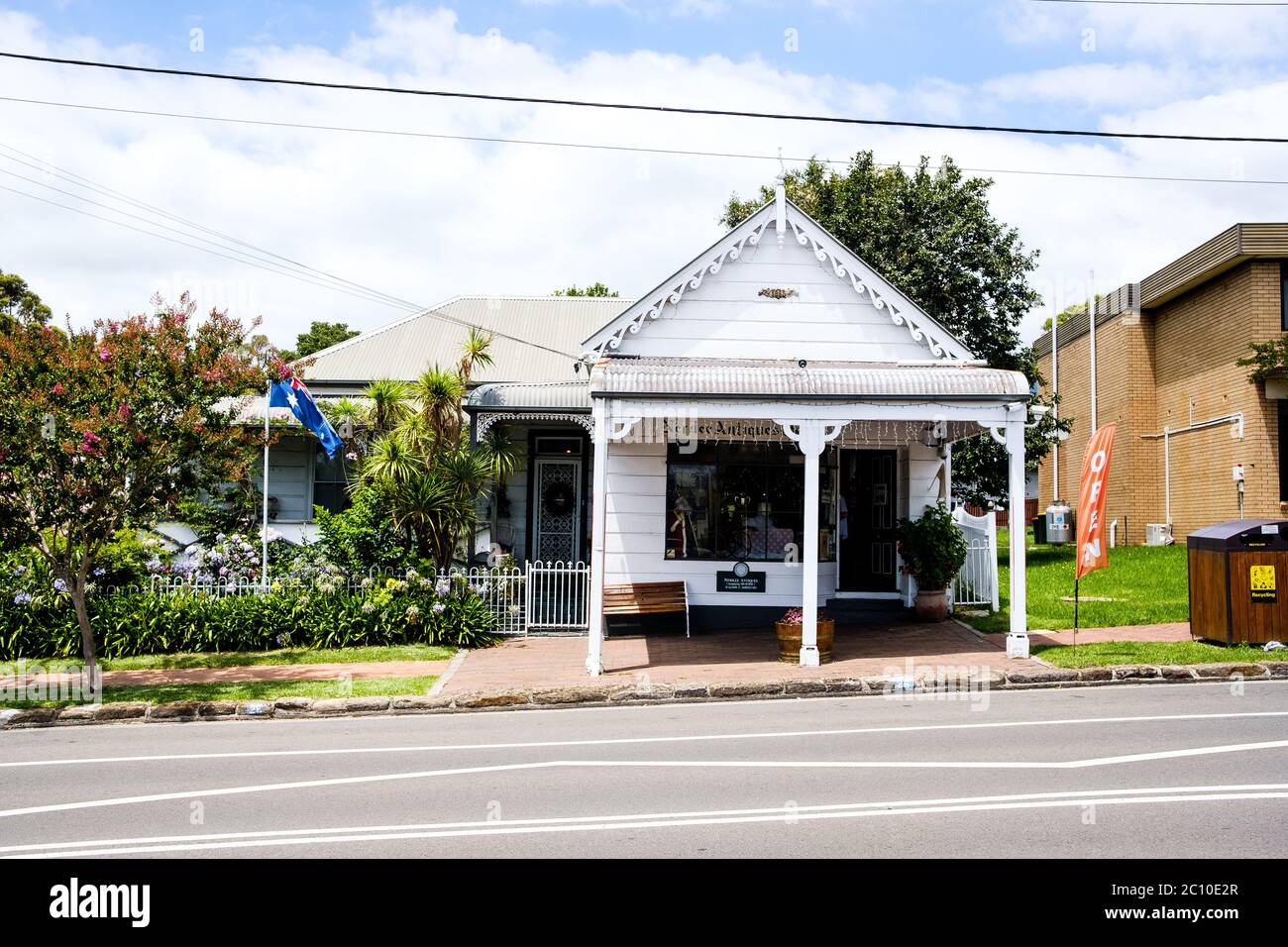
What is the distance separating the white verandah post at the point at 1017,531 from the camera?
13.2 meters

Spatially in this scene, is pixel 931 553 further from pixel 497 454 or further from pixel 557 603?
pixel 497 454

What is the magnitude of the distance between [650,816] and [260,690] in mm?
7066

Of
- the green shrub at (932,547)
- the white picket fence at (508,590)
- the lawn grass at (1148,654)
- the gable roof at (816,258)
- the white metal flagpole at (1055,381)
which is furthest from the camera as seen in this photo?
the white metal flagpole at (1055,381)

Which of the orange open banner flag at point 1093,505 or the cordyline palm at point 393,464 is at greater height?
the cordyline palm at point 393,464

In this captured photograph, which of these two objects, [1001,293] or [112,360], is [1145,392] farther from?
[112,360]

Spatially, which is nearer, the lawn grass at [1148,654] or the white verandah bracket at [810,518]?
the lawn grass at [1148,654]

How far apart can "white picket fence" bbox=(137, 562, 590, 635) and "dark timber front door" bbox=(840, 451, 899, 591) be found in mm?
4482

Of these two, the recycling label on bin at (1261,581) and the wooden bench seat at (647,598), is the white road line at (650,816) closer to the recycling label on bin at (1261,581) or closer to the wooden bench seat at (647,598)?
the recycling label on bin at (1261,581)

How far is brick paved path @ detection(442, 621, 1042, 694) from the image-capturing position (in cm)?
1256

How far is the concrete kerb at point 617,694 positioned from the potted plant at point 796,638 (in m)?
1.27

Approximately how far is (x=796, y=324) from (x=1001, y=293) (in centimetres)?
1144

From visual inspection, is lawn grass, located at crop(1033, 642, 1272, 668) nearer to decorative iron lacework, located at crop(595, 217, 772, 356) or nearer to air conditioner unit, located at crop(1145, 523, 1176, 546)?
decorative iron lacework, located at crop(595, 217, 772, 356)

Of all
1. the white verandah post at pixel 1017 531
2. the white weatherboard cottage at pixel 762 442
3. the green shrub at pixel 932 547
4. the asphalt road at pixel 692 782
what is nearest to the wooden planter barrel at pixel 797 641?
the asphalt road at pixel 692 782
